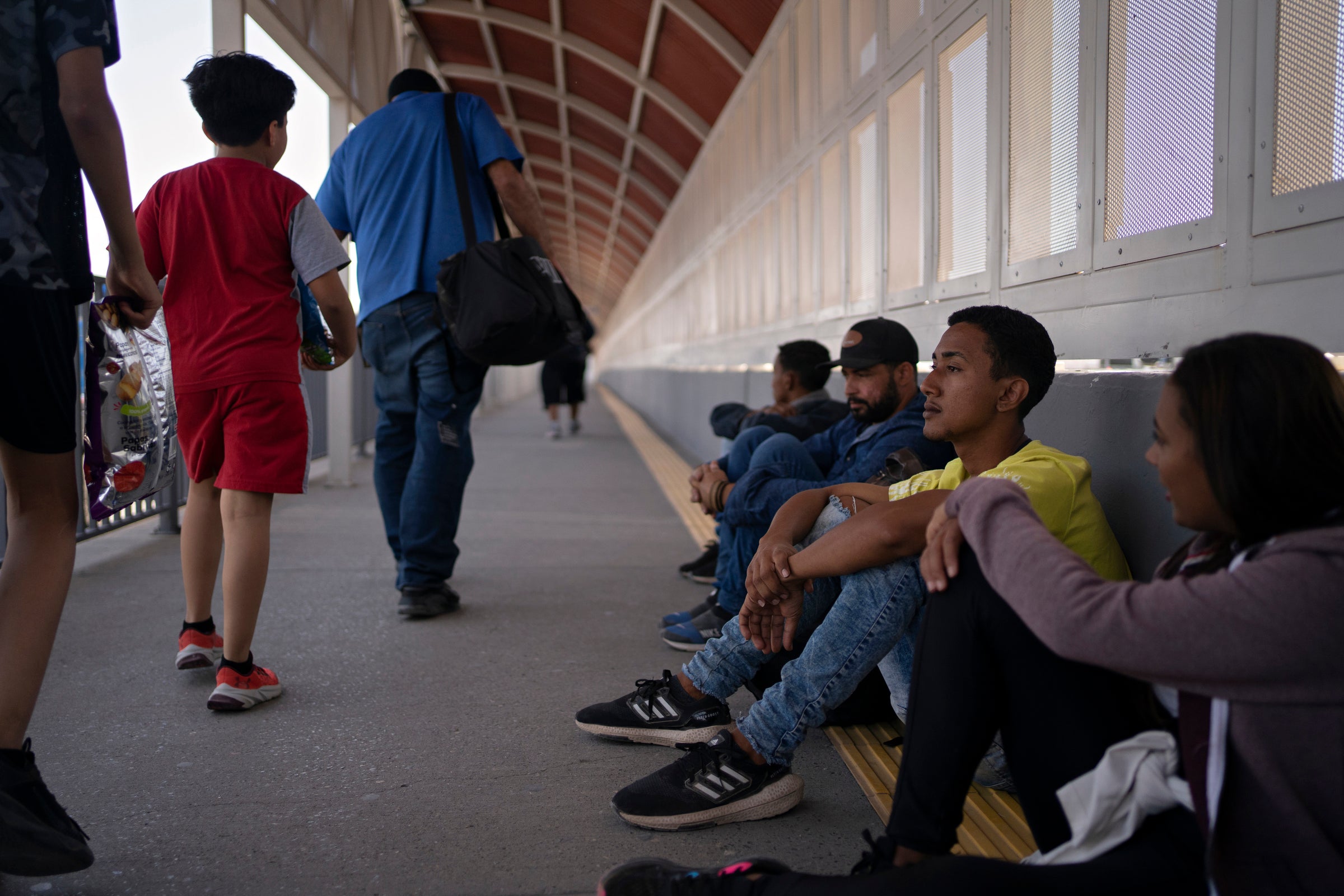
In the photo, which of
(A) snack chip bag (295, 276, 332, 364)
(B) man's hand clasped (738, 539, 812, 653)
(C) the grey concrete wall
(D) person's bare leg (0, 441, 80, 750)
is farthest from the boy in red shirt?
(C) the grey concrete wall

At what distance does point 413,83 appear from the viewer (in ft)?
13.5

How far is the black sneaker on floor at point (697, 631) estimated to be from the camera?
11.4ft

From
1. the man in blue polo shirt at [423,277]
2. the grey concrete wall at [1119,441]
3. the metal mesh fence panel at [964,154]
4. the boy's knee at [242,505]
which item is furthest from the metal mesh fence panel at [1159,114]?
the boy's knee at [242,505]

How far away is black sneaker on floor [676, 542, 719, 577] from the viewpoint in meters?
4.73

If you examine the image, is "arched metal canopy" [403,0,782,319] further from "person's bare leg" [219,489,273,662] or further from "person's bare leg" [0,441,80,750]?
"person's bare leg" [0,441,80,750]

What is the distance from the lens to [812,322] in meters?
6.72

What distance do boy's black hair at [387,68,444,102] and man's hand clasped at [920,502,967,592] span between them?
3.22 m

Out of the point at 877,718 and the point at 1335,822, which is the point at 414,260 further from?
the point at 1335,822

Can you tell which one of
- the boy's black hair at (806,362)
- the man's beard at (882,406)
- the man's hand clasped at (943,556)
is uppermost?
the boy's black hair at (806,362)

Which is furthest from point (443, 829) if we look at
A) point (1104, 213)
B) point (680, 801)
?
point (1104, 213)

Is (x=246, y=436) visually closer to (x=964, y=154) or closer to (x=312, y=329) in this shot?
(x=312, y=329)

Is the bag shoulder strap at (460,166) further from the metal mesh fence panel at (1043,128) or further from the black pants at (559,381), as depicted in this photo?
the black pants at (559,381)

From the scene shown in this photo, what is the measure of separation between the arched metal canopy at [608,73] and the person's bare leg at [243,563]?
6.28 meters

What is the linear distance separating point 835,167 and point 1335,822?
5.39 metres
